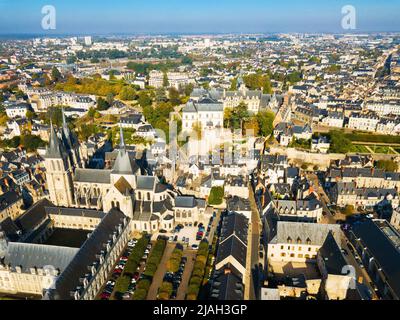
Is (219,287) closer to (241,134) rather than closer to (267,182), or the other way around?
(267,182)

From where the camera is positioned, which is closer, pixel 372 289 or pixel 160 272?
pixel 372 289

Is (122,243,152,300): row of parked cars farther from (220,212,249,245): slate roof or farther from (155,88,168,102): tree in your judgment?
(155,88,168,102): tree

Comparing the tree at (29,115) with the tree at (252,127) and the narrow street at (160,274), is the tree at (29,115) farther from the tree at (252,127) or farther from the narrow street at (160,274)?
the narrow street at (160,274)

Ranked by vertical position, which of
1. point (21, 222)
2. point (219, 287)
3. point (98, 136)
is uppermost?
point (98, 136)

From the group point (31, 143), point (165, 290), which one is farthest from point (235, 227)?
point (31, 143)

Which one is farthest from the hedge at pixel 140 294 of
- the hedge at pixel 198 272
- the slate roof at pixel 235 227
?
the slate roof at pixel 235 227

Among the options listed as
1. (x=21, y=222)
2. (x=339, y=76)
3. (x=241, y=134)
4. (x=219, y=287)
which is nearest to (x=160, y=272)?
(x=219, y=287)

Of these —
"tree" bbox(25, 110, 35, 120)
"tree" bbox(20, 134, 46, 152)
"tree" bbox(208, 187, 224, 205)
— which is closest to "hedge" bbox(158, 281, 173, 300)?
"tree" bbox(208, 187, 224, 205)
